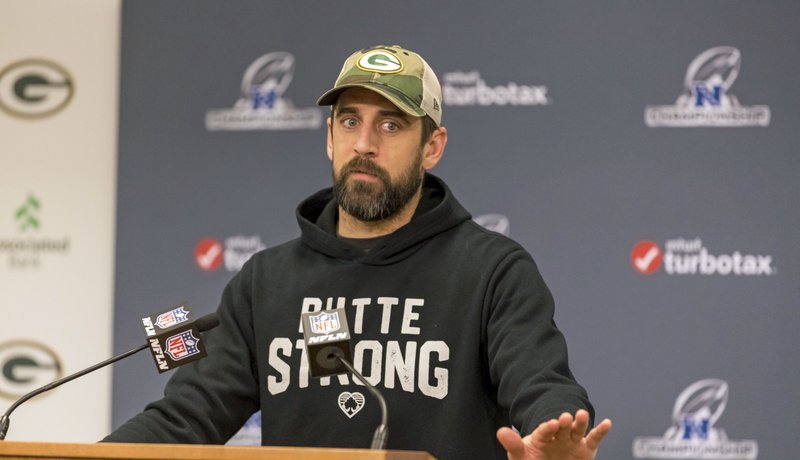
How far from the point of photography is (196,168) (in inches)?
171

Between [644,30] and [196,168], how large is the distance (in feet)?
5.65

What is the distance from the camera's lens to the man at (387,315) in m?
2.39

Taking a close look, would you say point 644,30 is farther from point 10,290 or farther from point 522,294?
point 10,290

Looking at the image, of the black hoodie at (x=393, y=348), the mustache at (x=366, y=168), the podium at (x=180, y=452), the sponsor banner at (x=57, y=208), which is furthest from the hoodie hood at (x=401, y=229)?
the sponsor banner at (x=57, y=208)

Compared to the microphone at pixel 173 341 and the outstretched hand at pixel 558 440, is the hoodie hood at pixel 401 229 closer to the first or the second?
the microphone at pixel 173 341

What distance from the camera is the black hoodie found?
237cm

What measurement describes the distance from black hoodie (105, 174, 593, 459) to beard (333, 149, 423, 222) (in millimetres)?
65

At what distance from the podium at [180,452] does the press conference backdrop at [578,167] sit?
2.44m

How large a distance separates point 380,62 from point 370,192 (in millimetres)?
304

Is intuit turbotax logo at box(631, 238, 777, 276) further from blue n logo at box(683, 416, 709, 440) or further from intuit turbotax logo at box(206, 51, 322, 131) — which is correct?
intuit turbotax logo at box(206, 51, 322, 131)

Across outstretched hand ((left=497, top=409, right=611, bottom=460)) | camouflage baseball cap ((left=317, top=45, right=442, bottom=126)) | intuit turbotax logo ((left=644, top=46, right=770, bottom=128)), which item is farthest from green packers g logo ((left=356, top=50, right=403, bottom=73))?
intuit turbotax logo ((left=644, top=46, right=770, bottom=128))

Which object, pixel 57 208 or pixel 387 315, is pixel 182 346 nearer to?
pixel 387 315

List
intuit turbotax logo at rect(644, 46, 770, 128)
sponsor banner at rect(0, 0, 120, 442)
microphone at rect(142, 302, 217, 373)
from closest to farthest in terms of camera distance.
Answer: microphone at rect(142, 302, 217, 373) → intuit turbotax logo at rect(644, 46, 770, 128) → sponsor banner at rect(0, 0, 120, 442)

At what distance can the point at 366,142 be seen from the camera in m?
2.56
